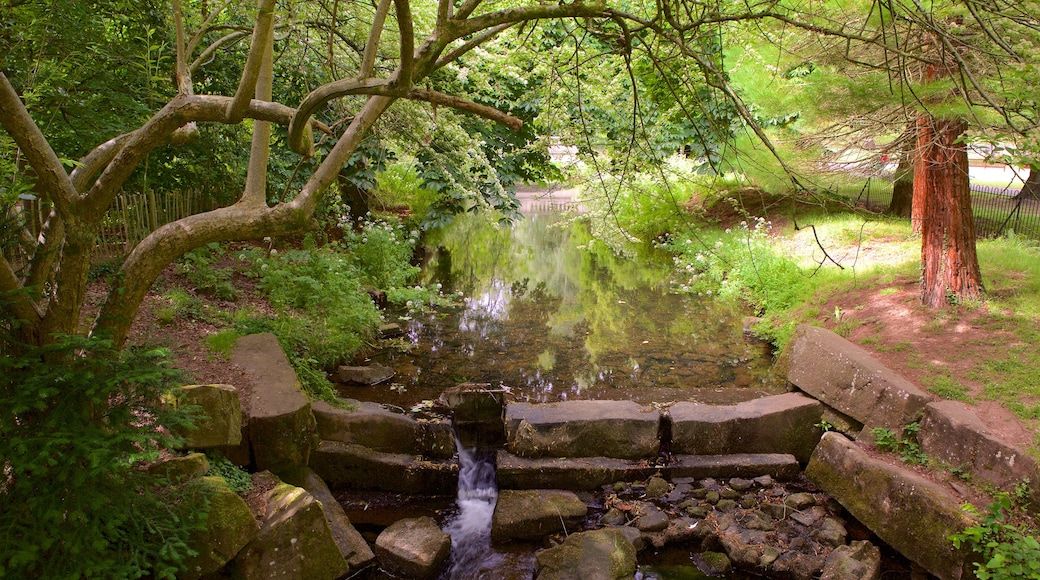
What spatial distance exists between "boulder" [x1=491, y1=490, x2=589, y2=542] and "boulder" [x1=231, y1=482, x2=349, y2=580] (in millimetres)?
1320

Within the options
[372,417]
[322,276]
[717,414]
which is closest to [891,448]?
[717,414]

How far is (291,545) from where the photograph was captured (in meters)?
4.14

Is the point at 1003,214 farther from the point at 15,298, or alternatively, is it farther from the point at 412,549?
the point at 15,298

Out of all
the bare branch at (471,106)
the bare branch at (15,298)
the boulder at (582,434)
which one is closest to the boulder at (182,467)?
the bare branch at (15,298)

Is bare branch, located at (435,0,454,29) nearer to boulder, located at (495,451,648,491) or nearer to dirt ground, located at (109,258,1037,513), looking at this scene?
dirt ground, located at (109,258,1037,513)

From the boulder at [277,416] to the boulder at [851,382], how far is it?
500 centimetres

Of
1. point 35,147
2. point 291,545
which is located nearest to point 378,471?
point 291,545

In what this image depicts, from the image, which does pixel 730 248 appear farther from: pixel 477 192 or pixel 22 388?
pixel 22 388

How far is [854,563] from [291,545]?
406cm

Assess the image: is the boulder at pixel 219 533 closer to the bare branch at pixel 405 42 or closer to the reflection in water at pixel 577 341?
the bare branch at pixel 405 42

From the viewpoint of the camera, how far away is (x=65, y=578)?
9.20 ft

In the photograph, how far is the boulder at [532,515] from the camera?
5184 mm

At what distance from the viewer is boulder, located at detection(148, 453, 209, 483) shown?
3791 mm

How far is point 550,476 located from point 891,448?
10.0ft
